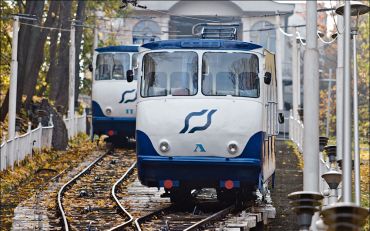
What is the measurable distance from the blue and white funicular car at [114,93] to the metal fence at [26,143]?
1.93m

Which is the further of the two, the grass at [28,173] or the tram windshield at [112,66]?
the tram windshield at [112,66]

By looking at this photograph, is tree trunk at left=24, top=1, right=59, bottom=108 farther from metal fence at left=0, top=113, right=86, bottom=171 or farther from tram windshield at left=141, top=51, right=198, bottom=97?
tram windshield at left=141, top=51, right=198, bottom=97

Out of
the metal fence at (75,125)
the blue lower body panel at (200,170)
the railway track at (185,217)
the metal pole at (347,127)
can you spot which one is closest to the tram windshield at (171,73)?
the blue lower body panel at (200,170)

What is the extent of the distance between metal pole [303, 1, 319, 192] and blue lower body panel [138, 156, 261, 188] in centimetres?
634

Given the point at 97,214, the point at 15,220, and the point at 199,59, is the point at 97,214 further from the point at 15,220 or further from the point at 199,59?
the point at 199,59

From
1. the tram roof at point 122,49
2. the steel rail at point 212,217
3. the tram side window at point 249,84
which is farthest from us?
the tram roof at point 122,49

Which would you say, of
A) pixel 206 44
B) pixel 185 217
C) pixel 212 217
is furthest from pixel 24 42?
pixel 212 217

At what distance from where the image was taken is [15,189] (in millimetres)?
27953

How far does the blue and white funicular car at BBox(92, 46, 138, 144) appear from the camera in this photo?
36.3 m

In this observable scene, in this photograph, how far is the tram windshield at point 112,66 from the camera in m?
36.4

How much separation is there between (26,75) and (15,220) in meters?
20.8

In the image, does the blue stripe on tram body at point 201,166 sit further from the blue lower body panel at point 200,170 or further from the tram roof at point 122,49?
the tram roof at point 122,49

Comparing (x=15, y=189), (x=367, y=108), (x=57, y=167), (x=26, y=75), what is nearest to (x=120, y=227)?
(x=15, y=189)

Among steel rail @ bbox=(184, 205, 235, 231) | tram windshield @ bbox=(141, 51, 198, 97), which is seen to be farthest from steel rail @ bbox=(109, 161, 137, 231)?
tram windshield @ bbox=(141, 51, 198, 97)
